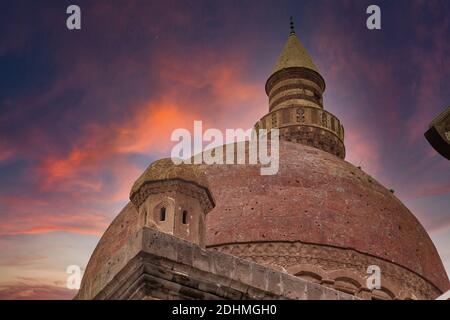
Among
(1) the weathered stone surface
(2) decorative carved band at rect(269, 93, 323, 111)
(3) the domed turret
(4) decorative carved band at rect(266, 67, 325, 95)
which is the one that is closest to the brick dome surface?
(2) decorative carved band at rect(269, 93, 323, 111)

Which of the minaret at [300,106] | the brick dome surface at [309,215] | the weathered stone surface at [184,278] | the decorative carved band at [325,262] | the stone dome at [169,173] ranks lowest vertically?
the weathered stone surface at [184,278]

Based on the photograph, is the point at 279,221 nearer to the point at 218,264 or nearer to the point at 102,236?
the point at 102,236

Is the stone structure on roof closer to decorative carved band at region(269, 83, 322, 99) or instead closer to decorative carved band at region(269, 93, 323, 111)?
decorative carved band at region(269, 93, 323, 111)

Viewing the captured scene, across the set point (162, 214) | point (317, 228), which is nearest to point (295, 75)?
point (317, 228)

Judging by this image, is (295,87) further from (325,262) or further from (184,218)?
(184,218)

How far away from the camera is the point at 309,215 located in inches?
644

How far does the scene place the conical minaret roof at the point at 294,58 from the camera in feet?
79.0

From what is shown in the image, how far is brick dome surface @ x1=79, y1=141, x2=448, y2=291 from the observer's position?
16.1m

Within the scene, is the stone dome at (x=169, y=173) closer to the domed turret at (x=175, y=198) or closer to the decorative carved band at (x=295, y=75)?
the domed turret at (x=175, y=198)

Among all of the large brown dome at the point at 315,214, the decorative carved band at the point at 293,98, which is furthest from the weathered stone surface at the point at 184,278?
the decorative carved band at the point at 293,98

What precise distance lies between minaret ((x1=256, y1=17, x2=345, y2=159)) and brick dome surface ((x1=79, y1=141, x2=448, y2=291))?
12.0ft

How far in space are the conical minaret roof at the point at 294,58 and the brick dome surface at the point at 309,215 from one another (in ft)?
20.5
